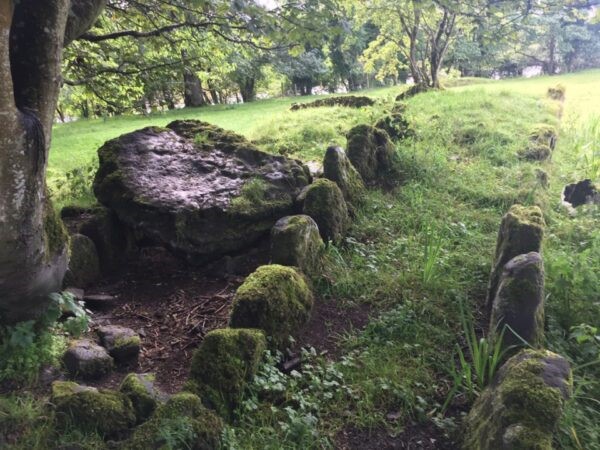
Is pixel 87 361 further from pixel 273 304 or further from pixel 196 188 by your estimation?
pixel 196 188

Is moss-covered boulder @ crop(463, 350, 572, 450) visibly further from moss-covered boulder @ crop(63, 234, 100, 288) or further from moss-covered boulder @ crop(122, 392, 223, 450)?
moss-covered boulder @ crop(63, 234, 100, 288)

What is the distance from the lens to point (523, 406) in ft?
8.43

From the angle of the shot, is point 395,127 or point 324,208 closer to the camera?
point 324,208

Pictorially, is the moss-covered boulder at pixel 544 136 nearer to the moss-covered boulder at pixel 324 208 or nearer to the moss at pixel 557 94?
the moss-covered boulder at pixel 324 208

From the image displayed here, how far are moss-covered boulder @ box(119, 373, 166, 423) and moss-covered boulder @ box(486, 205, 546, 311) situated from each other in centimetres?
283

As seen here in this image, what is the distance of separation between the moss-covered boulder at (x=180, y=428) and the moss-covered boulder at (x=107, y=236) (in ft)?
8.51

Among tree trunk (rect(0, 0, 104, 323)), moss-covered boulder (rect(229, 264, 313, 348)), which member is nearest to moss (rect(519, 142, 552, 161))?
moss-covered boulder (rect(229, 264, 313, 348))

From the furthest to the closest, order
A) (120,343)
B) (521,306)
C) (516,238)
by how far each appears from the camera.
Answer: (516,238)
(120,343)
(521,306)

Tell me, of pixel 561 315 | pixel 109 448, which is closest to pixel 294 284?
pixel 109 448

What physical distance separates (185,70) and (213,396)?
608cm

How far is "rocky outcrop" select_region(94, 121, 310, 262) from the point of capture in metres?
4.98

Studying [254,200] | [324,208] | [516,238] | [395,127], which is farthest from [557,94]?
[254,200]

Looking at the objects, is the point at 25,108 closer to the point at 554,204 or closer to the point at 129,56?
the point at 129,56

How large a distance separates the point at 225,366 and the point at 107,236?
2.54 m
